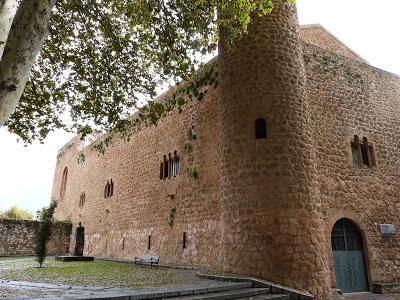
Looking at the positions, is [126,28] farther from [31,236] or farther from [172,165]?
[31,236]

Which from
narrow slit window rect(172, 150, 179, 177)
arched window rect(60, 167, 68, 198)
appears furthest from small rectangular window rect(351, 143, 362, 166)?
arched window rect(60, 167, 68, 198)

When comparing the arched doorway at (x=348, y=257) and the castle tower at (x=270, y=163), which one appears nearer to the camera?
the castle tower at (x=270, y=163)

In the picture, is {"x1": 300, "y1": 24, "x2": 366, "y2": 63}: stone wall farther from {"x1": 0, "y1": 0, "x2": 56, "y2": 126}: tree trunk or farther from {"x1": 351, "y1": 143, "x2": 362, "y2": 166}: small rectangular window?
{"x1": 0, "y1": 0, "x2": 56, "y2": 126}: tree trunk

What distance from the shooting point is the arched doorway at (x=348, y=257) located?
9.96m

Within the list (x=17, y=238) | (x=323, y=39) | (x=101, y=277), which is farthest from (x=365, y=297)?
(x=17, y=238)

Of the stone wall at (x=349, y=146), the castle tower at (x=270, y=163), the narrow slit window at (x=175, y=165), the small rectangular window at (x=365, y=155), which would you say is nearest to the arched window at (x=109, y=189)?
the narrow slit window at (x=175, y=165)

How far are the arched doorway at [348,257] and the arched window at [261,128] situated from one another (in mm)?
4018

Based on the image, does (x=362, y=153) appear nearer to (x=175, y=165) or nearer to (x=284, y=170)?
(x=284, y=170)

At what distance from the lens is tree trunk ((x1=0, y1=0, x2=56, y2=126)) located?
12.1ft

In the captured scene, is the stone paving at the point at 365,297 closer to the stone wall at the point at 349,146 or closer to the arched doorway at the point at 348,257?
the arched doorway at the point at 348,257

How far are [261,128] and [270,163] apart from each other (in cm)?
126

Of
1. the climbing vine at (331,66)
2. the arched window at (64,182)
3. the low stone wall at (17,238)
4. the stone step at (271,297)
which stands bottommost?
the stone step at (271,297)

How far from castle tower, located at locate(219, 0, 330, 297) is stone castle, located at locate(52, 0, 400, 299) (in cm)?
3

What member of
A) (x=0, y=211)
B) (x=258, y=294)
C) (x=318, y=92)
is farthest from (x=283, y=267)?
(x=0, y=211)
